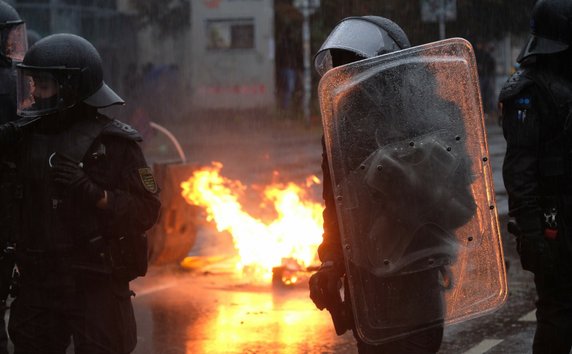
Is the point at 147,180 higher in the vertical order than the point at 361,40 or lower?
lower

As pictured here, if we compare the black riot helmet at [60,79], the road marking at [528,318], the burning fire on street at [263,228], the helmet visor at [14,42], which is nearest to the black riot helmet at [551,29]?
the black riot helmet at [60,79]

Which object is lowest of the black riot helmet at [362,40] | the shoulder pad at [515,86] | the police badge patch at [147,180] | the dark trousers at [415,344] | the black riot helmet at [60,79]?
the dark trousers at [415,344]

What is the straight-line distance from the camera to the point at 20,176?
437 centimetres

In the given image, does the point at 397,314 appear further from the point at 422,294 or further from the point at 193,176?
the point at 193,176

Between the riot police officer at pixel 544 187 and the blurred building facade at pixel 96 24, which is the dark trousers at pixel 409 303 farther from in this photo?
the blurred building facade at pixel 96 24

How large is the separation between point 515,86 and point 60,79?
1.91 meters

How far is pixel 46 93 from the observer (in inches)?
174

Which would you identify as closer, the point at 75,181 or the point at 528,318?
the point at 75,181

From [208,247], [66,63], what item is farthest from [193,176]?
[66,63]

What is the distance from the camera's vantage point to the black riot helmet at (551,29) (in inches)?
192

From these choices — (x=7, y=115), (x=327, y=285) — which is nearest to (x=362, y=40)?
(x=327, y=285)

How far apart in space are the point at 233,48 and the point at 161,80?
3695 mm

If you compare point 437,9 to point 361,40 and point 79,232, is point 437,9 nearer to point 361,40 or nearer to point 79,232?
point 361,40

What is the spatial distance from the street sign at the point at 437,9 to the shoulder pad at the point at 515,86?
24.4 m
